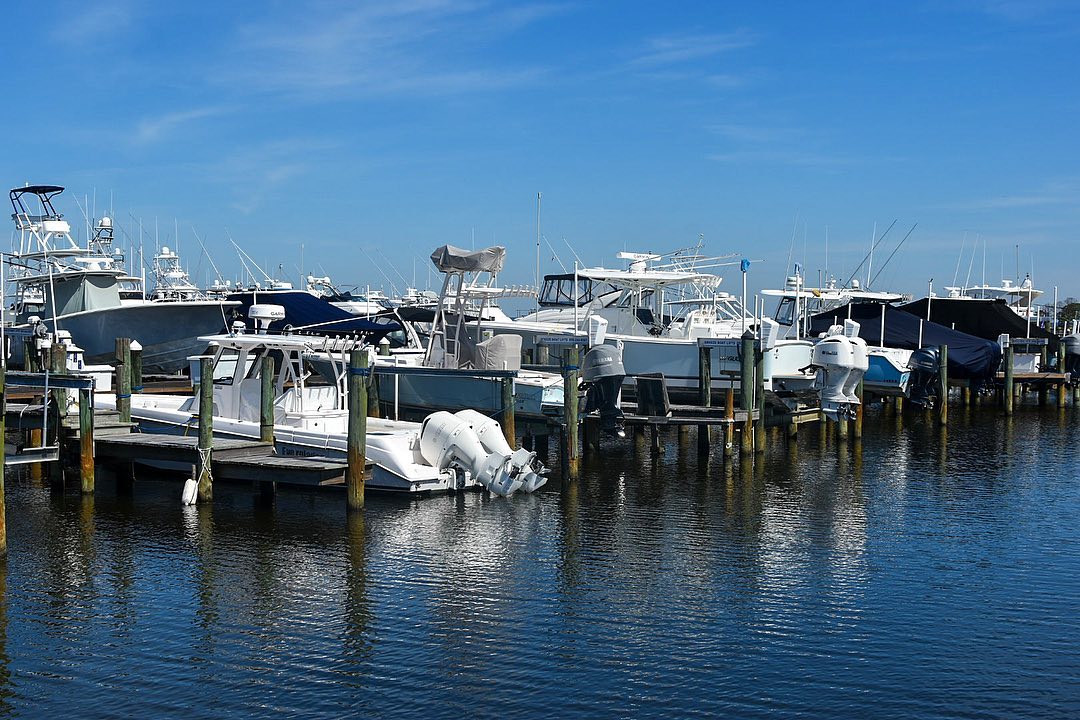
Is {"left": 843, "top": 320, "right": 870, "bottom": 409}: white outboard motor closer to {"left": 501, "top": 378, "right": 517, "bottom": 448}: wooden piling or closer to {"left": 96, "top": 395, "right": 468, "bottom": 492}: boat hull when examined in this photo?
{"left": 501, "top": 378, "right": 517, "bottom": 448}: wooden piling

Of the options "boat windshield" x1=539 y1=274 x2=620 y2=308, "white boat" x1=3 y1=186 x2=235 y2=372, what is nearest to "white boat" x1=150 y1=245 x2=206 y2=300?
"white boat" x1=3 y1=186 x2=235 y2=372

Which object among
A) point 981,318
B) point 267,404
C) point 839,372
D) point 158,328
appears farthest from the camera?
point 981,318

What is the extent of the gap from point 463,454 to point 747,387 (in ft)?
22.6

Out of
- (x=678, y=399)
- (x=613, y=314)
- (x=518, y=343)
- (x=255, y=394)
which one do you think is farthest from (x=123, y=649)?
(x=613, y=314)

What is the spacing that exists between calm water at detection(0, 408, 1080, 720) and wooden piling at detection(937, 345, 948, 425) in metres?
10.8

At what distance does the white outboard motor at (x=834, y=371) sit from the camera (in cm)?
2445

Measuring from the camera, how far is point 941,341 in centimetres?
3578

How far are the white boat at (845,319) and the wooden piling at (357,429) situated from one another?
642 inches

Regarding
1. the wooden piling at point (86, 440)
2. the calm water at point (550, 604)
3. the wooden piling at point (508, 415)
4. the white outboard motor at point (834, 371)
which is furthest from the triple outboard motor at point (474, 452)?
the white outboard motor at point (834, 371)

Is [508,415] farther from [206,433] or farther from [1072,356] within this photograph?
[1072,356]

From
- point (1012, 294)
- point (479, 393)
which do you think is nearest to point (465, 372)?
point (479, 393)

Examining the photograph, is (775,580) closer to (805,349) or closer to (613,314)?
(805,349)

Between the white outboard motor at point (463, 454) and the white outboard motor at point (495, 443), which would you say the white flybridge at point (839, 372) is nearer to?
the white outboard motor at point (495, 443)

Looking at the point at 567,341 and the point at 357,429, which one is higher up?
the point at 567,341
